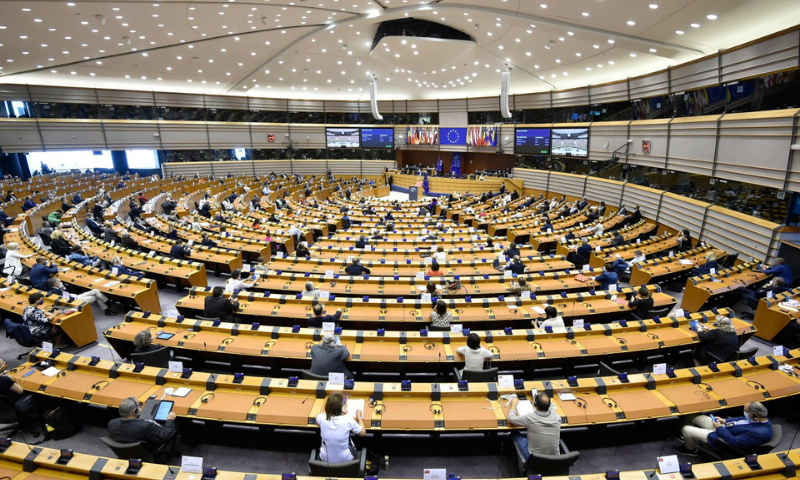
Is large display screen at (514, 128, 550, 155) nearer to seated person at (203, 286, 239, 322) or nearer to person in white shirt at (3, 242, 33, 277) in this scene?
seated person at (203, 286, 239, 322)

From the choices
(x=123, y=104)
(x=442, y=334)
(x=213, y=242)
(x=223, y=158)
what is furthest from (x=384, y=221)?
(x=123, y=104)

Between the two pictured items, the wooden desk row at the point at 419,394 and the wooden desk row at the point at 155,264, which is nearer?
the wooden desk row at the point at 419,394

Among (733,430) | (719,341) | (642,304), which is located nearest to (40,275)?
(733,430)

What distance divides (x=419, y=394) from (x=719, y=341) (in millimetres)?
5711

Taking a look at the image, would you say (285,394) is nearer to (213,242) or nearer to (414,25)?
(213,242)

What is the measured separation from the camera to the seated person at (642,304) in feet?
27.9

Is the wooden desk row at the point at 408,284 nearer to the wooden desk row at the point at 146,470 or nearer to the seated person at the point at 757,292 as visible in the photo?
the seated person at the point at 757,292

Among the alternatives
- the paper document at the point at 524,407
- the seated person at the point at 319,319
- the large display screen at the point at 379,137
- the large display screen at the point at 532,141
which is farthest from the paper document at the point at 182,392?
the large display screen at the point at 379,137

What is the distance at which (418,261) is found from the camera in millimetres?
12664

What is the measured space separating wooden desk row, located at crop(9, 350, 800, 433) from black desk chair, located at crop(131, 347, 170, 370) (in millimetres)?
249

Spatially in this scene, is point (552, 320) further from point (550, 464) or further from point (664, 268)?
point (664, 268)

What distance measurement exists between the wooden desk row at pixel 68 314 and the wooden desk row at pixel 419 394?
212 cm

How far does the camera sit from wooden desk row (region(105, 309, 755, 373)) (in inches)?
264

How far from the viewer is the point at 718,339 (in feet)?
22.7
